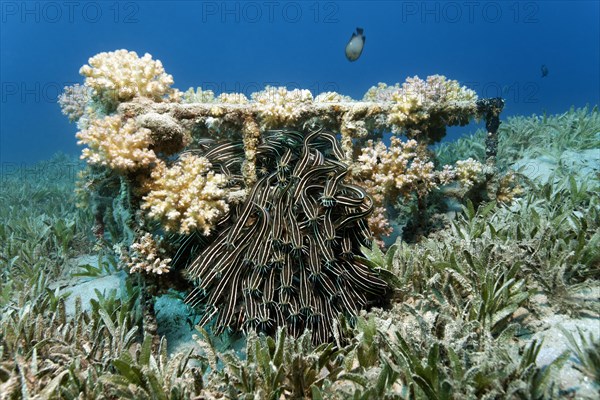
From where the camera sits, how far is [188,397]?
315cm

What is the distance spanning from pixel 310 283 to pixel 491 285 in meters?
1.86

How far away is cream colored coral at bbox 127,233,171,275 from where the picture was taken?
420cm

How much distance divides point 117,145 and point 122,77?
46.4 inches

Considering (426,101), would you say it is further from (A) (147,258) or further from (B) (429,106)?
(A) (147,258)

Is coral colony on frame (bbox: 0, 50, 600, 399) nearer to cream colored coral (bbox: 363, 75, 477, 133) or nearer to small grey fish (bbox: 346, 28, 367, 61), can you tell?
cream colored coral (bbox: 363, 75, 477, 133)

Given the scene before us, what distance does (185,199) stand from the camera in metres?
4.18

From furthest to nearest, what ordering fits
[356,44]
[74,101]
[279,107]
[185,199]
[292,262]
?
[356,44]
[74,101]
[279,107]
[292,262]
[185,199]

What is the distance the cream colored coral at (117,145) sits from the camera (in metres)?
3.95

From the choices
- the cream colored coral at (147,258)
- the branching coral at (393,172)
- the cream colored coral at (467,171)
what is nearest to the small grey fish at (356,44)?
the cream colored coral at (467,171)

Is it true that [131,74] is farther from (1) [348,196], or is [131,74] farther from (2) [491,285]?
(2) [491,285]

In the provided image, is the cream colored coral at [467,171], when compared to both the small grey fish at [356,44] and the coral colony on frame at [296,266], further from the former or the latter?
the small grey fish at [356,44]

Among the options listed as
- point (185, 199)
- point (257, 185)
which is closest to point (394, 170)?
point (257, 185)

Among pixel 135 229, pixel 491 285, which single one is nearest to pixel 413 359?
pixel 491 285

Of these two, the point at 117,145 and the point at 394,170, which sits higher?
the point at 117,145
